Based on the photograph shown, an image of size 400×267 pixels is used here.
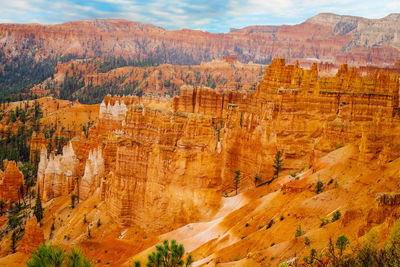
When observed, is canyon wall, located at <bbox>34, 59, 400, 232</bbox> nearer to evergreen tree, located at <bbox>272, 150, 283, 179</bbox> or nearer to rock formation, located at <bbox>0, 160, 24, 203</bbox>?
evergreen tree, located at <bbox>272, 150, 283, 179</bbox>

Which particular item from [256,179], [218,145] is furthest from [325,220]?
[218,145]

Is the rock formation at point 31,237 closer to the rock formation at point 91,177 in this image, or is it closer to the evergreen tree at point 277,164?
the rock formation at point 91,177

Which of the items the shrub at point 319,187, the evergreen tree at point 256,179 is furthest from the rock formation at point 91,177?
the shrub at point 319,187

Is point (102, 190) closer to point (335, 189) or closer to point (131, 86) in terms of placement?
point (335, 189)

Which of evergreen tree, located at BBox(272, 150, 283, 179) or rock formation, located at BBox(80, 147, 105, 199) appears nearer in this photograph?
evergreen tree, located at BBox(272, 150, 283, 179)

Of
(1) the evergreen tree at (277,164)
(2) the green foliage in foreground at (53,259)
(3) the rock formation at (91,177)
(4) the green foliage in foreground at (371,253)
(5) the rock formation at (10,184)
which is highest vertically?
(4) the green foliage in foreground at (371,253)

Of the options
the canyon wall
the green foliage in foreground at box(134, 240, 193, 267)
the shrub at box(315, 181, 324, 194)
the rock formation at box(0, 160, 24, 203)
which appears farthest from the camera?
the rock formation at box(0, 160, 24, 203)

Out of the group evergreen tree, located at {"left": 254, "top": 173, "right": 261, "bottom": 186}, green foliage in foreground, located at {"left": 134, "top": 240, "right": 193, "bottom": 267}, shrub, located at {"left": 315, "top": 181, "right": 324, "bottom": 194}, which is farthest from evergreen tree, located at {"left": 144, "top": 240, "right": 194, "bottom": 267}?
evergreen tree, located at {"left": 254, "top": 173, "right": 261, "bottom": 186}

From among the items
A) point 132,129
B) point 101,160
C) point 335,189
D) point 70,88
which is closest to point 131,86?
point 70,88

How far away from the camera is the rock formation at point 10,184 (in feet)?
148

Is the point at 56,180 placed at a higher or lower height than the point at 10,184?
higher

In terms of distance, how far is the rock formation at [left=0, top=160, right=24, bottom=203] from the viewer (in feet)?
148

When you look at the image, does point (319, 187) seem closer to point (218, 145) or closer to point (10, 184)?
point (218, 145)

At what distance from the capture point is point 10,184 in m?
45.9
